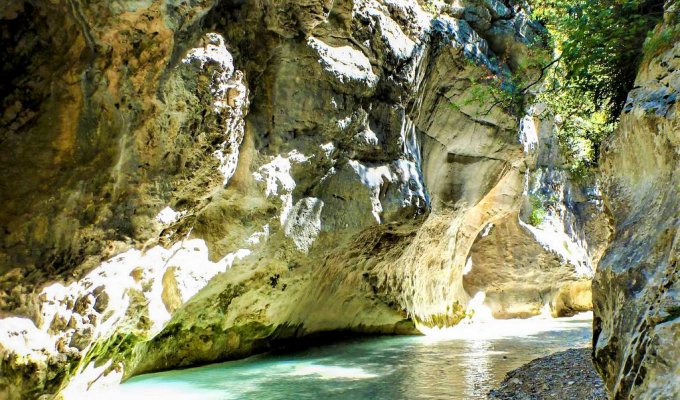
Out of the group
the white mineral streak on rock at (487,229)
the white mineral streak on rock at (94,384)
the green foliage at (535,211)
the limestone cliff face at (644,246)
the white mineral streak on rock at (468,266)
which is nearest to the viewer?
the limestone cliff face at (644,246)

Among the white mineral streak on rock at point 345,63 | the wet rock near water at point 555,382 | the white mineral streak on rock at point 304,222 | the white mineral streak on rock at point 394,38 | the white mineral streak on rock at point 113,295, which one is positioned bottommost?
the wet rock near water at point 555,382

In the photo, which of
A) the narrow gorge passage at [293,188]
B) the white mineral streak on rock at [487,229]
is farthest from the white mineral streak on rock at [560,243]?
the narrow gorge passage at [293,188]

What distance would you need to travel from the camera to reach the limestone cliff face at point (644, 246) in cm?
310

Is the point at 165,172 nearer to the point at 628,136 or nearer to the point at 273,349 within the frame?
the point at 628,136

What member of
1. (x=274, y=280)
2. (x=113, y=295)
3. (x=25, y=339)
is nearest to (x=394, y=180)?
(x=274, y=280)

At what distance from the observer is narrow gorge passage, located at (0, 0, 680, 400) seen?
→ 4867mm

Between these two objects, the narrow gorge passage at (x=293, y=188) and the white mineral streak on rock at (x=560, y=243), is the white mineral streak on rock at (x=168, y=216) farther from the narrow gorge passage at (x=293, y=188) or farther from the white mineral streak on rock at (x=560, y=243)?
the white mineral streak on rock at (x=560, y=243)

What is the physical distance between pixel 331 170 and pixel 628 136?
468cm

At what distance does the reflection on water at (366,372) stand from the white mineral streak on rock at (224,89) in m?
3.01

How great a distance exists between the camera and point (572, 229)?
740 inches

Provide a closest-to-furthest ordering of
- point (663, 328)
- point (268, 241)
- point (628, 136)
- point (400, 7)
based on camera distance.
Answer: point (663, 328) < point (628, 136) < point (268, 241) < point (400, 7)

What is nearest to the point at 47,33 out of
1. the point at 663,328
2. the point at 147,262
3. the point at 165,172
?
the point at 165,172

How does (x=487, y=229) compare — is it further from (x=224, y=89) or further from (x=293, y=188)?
(x=224, y=89)

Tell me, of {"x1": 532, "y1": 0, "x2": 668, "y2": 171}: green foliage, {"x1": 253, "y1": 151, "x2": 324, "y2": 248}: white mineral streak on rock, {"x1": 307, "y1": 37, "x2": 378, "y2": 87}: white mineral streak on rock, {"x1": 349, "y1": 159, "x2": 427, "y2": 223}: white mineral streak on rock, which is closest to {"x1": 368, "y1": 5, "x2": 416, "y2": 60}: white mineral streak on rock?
{"x1": 307, "y1": 37, "x2": 378, "y2": 87}: white mineral streak on rock
